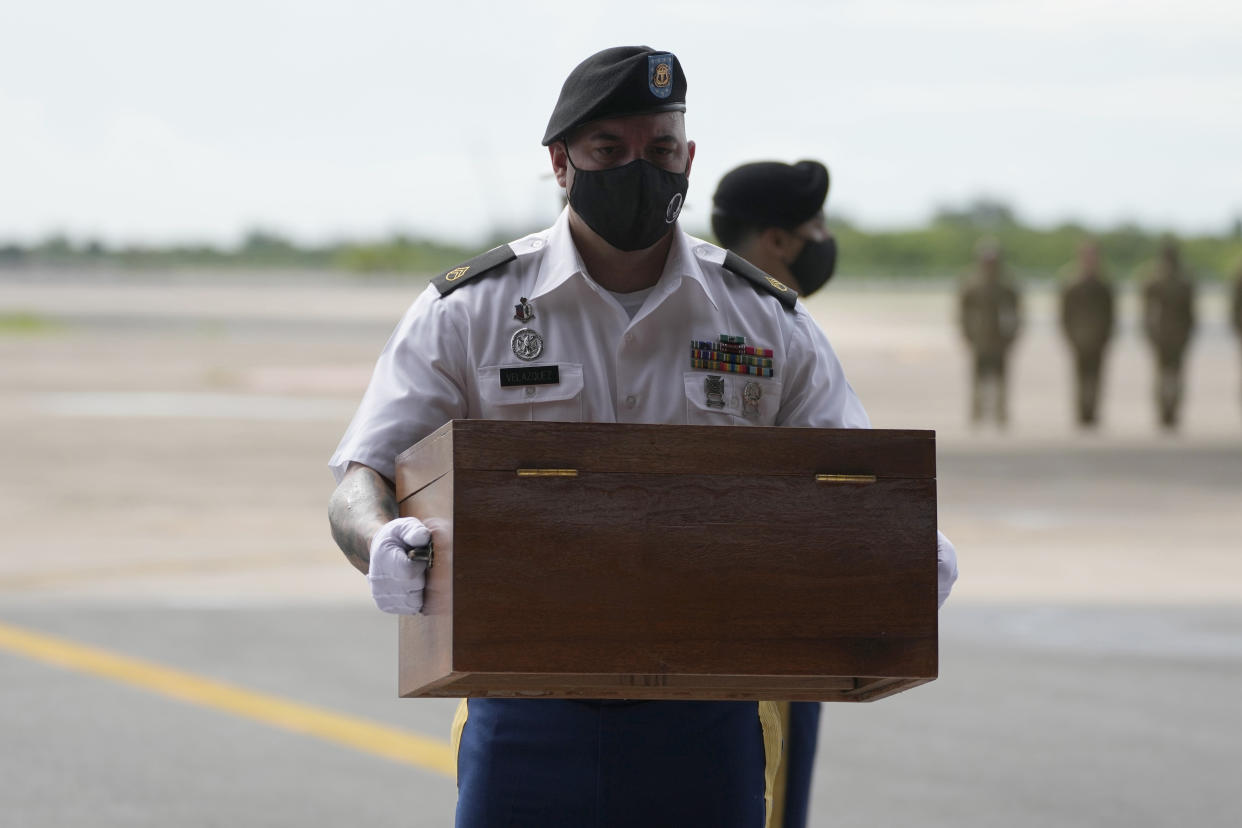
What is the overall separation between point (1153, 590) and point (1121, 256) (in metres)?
90.2

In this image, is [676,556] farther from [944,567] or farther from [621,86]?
[621,86]

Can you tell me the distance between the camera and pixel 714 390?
114 inches

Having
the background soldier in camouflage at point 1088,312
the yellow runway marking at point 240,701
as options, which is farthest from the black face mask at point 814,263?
the background soldier in camouflage at point 1088,312

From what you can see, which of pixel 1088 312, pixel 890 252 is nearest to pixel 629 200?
pixel 1088 312

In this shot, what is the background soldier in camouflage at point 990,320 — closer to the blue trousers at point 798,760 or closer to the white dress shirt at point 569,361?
the blue trousers at point 798,760

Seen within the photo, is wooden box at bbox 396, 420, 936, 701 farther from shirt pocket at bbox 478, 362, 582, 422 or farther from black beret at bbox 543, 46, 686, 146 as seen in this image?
black beret at bbox 543, 46, 686, 146

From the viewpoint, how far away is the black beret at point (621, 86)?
278 centimetres

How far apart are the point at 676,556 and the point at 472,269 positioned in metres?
0.67

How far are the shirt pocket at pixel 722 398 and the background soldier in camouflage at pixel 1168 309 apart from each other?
2003cm

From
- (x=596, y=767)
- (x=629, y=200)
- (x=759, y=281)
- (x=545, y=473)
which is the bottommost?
(x=596, y=767)

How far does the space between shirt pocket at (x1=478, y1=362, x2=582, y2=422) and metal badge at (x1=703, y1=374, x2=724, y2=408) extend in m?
0.20

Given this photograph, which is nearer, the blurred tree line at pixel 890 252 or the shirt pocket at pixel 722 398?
the shirt pocket at pixel 722 398

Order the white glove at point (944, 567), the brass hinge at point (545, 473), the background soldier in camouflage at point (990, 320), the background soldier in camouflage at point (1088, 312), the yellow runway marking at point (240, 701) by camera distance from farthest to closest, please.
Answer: the background soldier in camouflage at point (990, 320), the background soldier in camouflage at point (1088, 312), the yellow runway marking at point (240, 701), the white glove at point (944, 567), the brass hinge at point (545, 473)

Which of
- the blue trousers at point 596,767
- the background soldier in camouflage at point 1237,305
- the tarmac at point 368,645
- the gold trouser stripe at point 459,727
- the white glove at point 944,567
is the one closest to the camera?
the white glove at point 944,567
